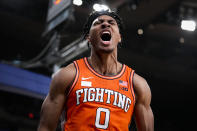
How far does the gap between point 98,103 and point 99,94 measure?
0.07 m

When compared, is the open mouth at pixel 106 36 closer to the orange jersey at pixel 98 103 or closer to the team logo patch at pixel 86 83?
the orange jersey at pixel 98 103

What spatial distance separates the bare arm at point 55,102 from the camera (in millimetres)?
2135

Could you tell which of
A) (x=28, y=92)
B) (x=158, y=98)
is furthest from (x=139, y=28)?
(x=28, y=92)

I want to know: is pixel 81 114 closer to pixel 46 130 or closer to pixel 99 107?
pixel 99 107

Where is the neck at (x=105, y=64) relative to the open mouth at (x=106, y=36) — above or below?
below

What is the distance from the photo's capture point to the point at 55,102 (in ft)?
7.06

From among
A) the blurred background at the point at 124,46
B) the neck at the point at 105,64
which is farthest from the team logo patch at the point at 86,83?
the blurred background at the point at 124,46

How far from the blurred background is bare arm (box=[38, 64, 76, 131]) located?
4.55m

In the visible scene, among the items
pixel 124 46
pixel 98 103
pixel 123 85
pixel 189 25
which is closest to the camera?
pixel 98 103

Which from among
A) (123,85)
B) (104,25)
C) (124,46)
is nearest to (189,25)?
(124,46)

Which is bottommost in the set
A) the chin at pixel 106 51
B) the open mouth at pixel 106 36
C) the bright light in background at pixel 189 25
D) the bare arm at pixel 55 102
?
the bare arm at pixel 55 102

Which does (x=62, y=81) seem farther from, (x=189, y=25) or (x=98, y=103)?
(x=189, y=25)

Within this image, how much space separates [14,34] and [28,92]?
6075 millimetres

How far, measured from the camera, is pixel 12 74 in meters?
6.50
